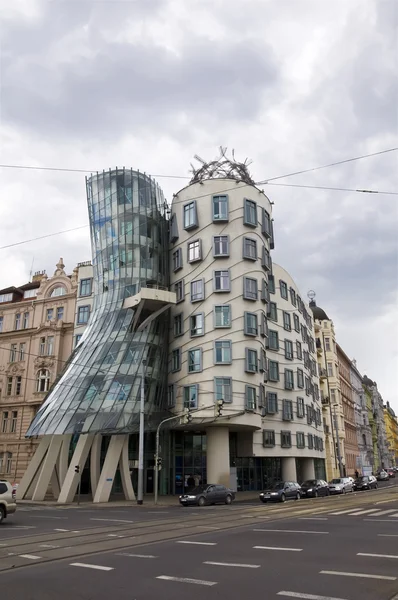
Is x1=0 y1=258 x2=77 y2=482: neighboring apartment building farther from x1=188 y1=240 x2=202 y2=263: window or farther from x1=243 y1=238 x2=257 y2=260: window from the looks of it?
x1=243 y1=238 x2=257 y2=260: window

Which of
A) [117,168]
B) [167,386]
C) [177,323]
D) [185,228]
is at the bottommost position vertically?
[167,386]

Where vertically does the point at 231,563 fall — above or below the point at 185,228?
below

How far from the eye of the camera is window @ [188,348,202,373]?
41.9 m

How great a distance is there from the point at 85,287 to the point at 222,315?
1777 cm

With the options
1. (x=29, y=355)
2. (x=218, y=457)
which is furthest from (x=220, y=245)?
(x=29, y=355)

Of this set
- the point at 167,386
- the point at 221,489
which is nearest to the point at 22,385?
the point at 167,386

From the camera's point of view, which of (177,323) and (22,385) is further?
(22,385)

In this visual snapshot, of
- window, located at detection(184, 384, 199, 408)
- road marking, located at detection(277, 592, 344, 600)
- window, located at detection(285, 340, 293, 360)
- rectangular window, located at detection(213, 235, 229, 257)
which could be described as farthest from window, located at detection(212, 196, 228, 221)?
road marking, located at detection(277, 592, 344, 600)

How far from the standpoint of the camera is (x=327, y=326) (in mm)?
79125

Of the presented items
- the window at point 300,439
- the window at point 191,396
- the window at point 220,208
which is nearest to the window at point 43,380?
the window at point 191,396

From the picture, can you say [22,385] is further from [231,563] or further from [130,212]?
[231,563]

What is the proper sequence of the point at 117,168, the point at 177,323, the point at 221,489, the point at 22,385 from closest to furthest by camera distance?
the point at 221,489 → the point at 177,323 → the point at 117,168 → the point at 22,385

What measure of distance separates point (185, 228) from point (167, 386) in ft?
46.7

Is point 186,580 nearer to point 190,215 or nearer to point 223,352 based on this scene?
point 223,352
